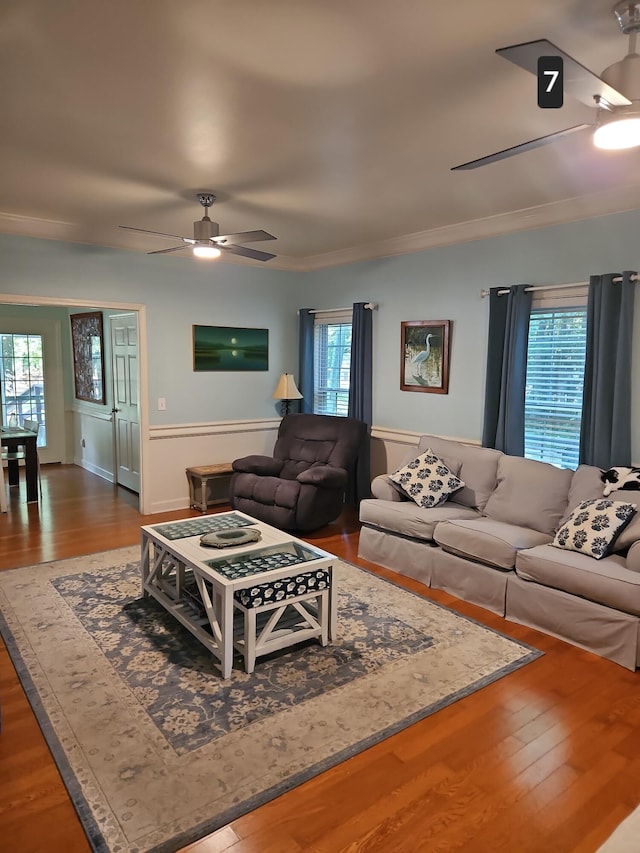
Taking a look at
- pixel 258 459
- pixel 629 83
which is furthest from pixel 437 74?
pixel 258 459

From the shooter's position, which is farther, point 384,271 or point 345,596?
point 384,271

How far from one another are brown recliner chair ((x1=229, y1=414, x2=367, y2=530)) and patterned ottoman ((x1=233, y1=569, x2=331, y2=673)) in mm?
1715

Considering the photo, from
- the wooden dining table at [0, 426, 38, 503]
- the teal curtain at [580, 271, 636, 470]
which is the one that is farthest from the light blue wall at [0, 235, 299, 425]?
the teal curtain at [580, 271, 636, 470]

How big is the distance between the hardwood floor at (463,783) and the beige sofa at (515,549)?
27 centimetres

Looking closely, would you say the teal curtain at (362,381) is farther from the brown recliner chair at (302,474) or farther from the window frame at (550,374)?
the window frame at (550,374)

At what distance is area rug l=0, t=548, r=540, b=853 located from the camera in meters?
2.01

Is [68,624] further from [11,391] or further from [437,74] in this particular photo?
[11,391]

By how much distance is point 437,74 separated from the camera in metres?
2.19

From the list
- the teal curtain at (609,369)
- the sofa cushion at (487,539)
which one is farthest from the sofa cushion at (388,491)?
the teal curtain at (609,369)

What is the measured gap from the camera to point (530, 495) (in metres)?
3.88

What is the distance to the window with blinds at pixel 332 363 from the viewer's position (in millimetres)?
6121

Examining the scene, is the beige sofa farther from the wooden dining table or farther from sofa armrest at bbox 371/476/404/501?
the wooden dining table

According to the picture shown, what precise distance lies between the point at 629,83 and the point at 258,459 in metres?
4.16

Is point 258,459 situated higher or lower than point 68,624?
higher
